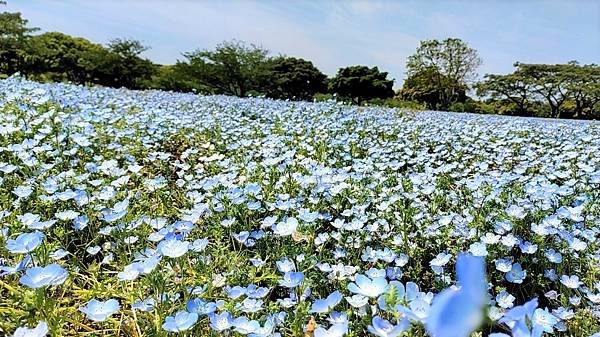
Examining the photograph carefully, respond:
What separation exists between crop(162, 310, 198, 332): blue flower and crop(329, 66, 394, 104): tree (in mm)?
29414

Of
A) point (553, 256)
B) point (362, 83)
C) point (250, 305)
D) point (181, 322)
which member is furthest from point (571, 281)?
point (362, 83)

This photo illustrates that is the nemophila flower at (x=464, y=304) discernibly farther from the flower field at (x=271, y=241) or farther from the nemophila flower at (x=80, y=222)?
the nemophila flower at (x=80, y=222)

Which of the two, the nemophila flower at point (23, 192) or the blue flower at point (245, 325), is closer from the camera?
the blue flower at point (245, 325)

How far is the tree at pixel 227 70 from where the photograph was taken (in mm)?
23609

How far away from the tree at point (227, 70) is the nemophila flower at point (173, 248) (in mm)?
22077

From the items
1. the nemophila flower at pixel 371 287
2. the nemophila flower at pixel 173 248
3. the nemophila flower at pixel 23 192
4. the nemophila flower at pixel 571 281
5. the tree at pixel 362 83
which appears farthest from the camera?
the tree at pixel 362 83

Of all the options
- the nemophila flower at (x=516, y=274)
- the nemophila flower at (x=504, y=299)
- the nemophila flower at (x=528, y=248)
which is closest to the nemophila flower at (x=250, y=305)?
the nemophila flower at (x=504, y=299)

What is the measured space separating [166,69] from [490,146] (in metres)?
22.2

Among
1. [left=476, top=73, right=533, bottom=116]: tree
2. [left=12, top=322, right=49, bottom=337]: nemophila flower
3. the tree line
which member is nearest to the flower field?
[left=12, top=322, right=49, bottom=337]: nemophila flower

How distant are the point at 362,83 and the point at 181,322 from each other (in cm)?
3039

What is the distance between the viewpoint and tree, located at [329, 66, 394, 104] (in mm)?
30609

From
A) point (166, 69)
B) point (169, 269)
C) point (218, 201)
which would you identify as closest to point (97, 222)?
point (218, 201)

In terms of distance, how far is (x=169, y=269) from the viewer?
1.56 metres

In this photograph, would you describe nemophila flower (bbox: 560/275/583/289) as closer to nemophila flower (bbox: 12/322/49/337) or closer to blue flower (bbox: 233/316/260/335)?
blue flower (bbox: 233/316/260/335)
